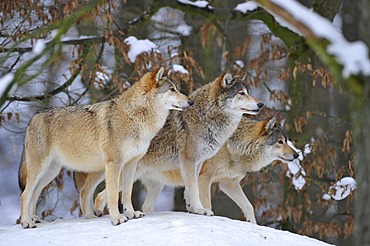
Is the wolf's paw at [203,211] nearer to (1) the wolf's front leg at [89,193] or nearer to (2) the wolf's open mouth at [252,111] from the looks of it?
(1) the wolf's front leg at [89,193]

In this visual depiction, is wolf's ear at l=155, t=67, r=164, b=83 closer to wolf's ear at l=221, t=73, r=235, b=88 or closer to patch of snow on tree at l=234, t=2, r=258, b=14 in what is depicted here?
wolf's ear at l=221, t=73, r=235, b=88

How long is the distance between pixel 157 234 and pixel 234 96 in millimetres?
2626

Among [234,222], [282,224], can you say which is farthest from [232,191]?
[282,224]

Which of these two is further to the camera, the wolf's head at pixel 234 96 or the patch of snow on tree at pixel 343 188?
the patch of snow on tree at pixel 343 188

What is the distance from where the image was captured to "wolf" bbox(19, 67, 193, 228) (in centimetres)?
725

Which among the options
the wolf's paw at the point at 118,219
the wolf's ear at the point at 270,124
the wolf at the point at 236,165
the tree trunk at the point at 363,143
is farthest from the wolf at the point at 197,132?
the tree trunk at the point at 363,143

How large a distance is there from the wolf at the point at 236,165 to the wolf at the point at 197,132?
25 cm

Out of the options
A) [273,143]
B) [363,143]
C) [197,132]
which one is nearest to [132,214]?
[197,132]

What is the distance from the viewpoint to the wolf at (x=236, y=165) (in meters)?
8.48

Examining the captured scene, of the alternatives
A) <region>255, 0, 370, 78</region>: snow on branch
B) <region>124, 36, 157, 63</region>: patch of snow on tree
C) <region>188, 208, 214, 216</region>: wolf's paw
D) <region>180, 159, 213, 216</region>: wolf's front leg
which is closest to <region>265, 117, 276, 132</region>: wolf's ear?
<region>180, 159, 213, 216</region>: wolf's front leg

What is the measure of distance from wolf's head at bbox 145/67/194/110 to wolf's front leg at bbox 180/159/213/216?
32.8 inches

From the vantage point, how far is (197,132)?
8.22 meters

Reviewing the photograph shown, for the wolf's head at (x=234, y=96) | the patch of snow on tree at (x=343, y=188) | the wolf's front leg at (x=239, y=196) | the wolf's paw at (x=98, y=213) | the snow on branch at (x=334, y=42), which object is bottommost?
the patch of snow on tree at (x=343, y=188)

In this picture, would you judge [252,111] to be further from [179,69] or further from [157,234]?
[179,69]
